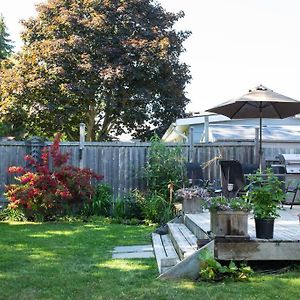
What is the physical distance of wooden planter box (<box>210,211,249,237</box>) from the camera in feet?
14.8

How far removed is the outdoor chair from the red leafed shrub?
287 cm

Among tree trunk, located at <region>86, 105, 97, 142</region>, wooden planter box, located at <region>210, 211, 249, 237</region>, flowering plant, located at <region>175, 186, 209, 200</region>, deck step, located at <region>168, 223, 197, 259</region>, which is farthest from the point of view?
tree trunk, located at <region>86, 105, 97, 142</region>

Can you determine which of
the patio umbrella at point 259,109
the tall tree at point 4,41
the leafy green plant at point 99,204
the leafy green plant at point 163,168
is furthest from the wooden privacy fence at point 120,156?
the tall tree at point 4,41

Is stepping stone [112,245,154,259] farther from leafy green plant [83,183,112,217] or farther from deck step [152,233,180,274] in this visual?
leafy green plant [83,183,112,217]

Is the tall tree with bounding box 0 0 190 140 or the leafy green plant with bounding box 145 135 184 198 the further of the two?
the tall tree with bounding box 0 0 190 140

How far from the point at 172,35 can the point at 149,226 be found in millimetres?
10314

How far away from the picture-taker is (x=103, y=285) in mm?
4164

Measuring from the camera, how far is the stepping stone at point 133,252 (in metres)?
5.61

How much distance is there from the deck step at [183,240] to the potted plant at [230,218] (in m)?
0.39

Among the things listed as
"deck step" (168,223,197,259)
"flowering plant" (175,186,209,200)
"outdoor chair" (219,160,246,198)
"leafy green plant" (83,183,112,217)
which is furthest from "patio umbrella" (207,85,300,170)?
"leafy green plant" (83,183,112,217)

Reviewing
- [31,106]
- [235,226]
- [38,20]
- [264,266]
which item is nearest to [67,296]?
[235,226]

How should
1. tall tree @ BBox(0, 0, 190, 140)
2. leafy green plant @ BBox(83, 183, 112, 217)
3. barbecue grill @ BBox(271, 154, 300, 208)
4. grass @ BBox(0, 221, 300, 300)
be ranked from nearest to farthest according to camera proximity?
grass @ BBox(0, 221, 300, 300), barbecue grill @ BBox(271, 154, 300, 208), leafy green plant @ BBox(83, 183, 112, 217), tall tree @ BBox(0, 0, 190, 140)

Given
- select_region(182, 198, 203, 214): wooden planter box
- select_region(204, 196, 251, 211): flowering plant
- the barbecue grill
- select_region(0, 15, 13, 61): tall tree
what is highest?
select_region(0, 15, 13, 61): tall tree

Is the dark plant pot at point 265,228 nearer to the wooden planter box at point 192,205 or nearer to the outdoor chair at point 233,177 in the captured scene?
the wooden planter box at point 192,205
